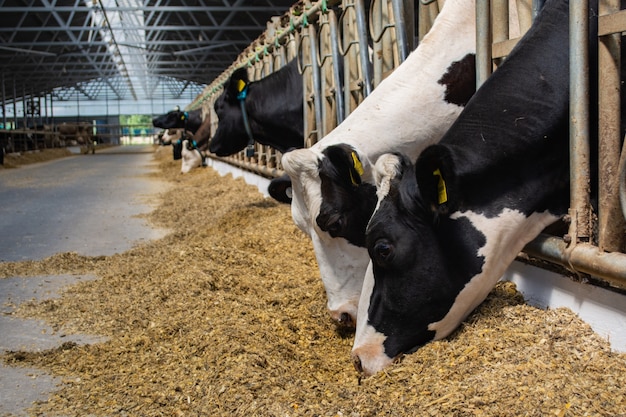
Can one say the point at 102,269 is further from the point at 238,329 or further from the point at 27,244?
the point at 238,329

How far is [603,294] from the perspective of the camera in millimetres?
2561

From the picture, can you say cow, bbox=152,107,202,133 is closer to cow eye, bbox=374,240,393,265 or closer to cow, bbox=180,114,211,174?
cow, bbox=180,114,211,174

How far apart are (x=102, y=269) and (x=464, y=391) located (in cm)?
411

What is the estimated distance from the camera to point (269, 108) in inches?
300

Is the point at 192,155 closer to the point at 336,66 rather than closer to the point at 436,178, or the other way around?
the point at 336,66

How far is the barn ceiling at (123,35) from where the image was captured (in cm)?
2406

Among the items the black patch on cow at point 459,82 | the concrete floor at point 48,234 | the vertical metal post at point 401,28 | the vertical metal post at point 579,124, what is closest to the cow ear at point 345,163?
the black patch on cow at point 459,82

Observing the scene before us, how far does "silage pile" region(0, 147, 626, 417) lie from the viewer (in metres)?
2.21

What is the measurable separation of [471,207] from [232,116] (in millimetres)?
5751

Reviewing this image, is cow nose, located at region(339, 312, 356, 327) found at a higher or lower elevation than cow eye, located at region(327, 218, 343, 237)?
lower

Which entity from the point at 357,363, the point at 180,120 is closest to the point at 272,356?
the point at 357,363

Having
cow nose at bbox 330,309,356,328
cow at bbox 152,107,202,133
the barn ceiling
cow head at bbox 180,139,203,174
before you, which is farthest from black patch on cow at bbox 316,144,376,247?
the barn ceiling

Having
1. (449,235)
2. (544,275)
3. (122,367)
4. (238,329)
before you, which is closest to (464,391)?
(449,235)

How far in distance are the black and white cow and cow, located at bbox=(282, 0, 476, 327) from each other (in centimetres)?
363
